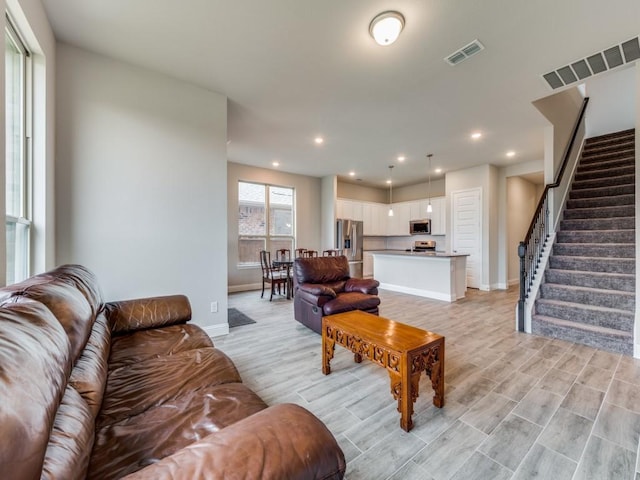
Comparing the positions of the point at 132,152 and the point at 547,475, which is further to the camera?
the point at 132,152

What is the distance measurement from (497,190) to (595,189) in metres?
1.81

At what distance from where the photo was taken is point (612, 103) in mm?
5551

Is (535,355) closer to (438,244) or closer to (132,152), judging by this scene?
(132,152)

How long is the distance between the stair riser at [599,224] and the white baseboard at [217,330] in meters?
5.39

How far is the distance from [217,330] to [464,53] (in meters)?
3.95

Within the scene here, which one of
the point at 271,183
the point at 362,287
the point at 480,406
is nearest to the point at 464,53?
the point at 362,287

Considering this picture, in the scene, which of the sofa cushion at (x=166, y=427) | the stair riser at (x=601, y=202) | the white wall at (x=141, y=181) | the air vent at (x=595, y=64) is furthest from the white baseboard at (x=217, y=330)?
the stair riser at (x=601, y=202)

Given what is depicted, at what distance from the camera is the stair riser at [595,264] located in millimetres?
3344

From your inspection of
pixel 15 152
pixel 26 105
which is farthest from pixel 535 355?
pixel 26 105

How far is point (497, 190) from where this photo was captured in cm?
631

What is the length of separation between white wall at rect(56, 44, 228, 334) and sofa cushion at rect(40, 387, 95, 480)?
2107 mm

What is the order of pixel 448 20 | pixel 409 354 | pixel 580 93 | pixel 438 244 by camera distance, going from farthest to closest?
pixel 438 244, pixel 580 93, pixel 448 20, pixel 409 354

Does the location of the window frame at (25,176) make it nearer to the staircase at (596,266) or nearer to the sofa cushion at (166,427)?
the sofa cushion at (166,427)

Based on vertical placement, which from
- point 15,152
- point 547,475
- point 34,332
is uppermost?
point 15,152
